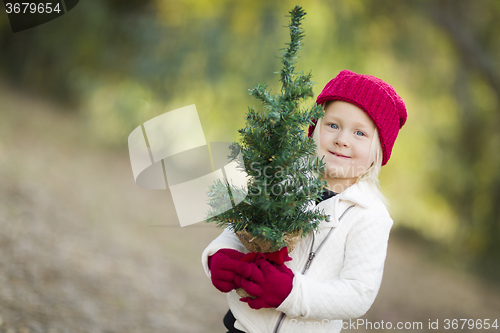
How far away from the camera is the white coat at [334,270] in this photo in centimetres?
91

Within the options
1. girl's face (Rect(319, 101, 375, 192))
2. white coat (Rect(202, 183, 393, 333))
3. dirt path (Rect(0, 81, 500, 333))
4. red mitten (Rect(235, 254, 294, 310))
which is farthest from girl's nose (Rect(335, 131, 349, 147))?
dirt path (Rect(0, 81, 500, 333))

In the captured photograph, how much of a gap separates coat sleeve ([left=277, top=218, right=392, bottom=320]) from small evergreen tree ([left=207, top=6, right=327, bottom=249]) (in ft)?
0.49

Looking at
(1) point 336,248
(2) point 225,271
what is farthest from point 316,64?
(2) point 225,271

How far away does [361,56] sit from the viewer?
3.33 metres

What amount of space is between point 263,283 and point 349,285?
0.74ft

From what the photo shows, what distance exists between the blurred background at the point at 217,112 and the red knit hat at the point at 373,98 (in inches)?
80.9

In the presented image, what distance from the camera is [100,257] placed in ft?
9.54


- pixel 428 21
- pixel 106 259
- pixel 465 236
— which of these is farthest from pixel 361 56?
pixel 106 259

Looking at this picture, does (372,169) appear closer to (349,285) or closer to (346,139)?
(346,139)

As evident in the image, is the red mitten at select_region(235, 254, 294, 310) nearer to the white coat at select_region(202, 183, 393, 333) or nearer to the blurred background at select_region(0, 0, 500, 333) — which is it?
the white coat at select_region(202, 183, 393, 333)

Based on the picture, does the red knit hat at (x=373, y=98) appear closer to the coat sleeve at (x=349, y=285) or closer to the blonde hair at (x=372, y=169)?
the blonde hair at (x=372, y=169)

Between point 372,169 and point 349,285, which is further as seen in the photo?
point 372,169

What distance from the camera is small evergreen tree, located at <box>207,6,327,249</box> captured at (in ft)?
2.65

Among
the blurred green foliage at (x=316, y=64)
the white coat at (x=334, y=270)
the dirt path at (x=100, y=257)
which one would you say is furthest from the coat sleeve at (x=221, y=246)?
the blurred green foliage at (x=316, y=64)
